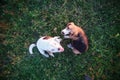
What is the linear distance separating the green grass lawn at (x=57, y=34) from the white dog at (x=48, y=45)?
1.4 inches

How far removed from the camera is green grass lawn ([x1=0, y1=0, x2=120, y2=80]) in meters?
1.88

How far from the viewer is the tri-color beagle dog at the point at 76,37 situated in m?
1.84

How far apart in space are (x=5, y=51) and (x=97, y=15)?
0.67 metres

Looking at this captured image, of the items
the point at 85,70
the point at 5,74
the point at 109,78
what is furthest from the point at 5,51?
the point at 109,78

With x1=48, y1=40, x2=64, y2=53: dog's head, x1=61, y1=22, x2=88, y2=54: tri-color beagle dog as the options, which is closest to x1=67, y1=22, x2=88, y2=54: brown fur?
x1=61, y1=22, x2=88, y2=54: tri-color beagle dog

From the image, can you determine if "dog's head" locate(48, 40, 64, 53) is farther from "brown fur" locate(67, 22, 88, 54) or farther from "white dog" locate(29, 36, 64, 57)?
"brown fur" locate(67, 22, 88, 54)

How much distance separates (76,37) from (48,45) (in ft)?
0.63

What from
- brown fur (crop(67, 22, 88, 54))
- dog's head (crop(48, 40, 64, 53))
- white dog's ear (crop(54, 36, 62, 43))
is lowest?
dog's head (crop(48, 40, 64, 53))

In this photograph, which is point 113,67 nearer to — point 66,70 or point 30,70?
point 66,70

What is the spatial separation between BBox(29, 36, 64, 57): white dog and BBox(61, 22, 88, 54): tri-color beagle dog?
0.07 meters

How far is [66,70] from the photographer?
1.90 m

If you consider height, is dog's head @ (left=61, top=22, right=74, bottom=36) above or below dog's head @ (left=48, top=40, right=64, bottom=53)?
above

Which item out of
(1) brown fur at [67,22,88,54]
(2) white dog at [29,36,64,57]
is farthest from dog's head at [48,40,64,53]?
(1) brown fur at [67,22,88,54]

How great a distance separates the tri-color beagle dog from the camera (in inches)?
72.5
